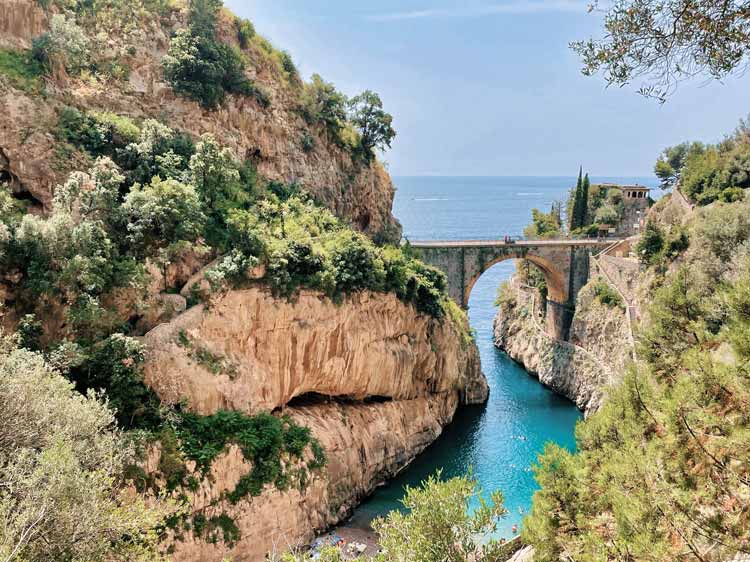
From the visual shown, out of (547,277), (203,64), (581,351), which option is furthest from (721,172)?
(203,64)

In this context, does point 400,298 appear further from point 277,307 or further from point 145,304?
point 145,304

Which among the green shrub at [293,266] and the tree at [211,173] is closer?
the green shrub at [293,266]

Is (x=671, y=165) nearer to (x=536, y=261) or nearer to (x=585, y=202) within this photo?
(x=585, y=202)

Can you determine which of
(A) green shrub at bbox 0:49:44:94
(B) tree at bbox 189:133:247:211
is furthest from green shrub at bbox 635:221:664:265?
(A) green shrub at bbox 0:49:44:94

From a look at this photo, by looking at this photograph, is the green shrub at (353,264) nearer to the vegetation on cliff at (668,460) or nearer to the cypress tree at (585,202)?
the vegetation on cliff at (668,460)

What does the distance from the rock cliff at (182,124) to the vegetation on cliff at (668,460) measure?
1825 centimetres

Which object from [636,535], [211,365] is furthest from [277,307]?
[636,535]

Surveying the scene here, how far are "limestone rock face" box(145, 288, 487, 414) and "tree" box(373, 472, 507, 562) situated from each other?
905 centimetres

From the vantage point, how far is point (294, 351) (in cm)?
2066

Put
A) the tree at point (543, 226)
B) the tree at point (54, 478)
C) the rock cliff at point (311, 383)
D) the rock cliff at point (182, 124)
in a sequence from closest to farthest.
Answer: the tree at point (54, 478) → the rock cliff at point (311, 383) → the rock cliff at point (182, 124) → the tree at point (543, 226)

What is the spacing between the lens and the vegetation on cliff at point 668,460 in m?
6.93

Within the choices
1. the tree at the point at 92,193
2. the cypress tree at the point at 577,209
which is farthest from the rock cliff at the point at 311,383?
the cypress tree at the point at 577,209

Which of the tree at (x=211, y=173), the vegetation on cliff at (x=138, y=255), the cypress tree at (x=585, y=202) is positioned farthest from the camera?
the cypress tree at (x=585, y=202)

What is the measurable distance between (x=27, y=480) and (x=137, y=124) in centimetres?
1630
